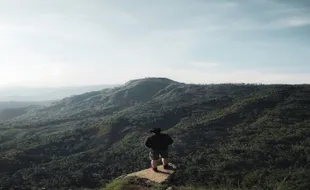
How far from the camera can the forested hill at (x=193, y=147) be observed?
5081 centimetres

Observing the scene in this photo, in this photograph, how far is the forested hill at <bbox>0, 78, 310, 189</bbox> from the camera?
167ft

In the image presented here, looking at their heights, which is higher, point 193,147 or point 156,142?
point 156,142

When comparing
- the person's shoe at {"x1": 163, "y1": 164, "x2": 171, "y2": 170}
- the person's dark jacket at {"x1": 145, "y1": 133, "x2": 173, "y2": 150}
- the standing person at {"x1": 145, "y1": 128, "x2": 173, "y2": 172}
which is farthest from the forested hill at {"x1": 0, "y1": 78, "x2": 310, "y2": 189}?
the person's dark jacket at {"x1": 145, "y1": 133, "x2": 173, "y2": 150}

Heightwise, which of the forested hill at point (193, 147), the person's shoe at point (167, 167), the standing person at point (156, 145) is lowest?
the forested hill at point (193, 147)

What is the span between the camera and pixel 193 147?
67875 millimetres

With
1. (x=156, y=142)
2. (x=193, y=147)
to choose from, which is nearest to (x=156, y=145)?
(x=156, y=142)

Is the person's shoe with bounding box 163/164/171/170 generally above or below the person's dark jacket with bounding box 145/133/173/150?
below

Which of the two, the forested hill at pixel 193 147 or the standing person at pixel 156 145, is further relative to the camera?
the forested hill at pixel 193 147

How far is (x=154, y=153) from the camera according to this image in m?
21.0

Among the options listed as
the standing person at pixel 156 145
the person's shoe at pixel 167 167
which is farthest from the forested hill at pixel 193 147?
→ the standing person at pixel 156 145

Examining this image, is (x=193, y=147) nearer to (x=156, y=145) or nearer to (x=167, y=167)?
(x=167, y=167)

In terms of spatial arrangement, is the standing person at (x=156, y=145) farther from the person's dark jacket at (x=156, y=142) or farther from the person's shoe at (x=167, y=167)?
the person's shoe at (x=167, y=167)

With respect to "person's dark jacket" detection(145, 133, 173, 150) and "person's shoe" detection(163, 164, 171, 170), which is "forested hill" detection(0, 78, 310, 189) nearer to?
"person's shoe" detection(163, 164, 171, 170)

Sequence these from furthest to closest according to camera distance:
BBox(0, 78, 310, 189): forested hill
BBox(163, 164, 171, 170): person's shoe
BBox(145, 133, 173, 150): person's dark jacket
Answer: BBox(0, 78, 310, 189): forested hill
BBox(163, 164, 171, 170): person's shoe
BBox(145, 133, 173, 150): person's dark jacket
